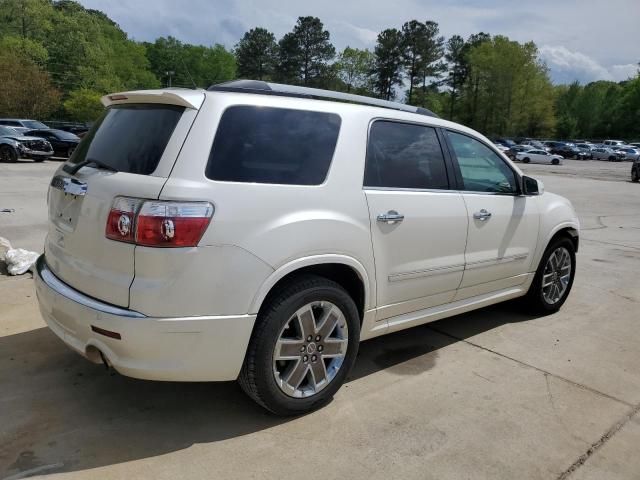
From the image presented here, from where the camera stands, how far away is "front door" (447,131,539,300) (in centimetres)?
403

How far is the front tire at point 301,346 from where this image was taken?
287 centimetres

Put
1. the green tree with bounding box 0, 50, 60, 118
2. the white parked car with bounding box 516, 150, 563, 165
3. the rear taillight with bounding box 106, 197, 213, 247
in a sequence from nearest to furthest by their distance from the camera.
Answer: the rear taillight with bounding box 106, 197, 213, 247 → the white parked car with bounding box 516, 150, 563, 165 → the green tree with bounding box 0, 50, 60, 118

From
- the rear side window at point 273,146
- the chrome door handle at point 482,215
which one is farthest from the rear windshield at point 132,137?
the chrome door handle at point 482,215

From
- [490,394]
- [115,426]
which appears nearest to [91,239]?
[115,426]

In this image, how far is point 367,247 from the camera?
3.24 metres

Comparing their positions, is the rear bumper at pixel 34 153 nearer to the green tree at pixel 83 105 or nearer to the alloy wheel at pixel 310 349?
the alloy wheel at pixel 310 349

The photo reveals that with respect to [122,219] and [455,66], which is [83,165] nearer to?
[122,219]

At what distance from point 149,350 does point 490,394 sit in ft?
7.29

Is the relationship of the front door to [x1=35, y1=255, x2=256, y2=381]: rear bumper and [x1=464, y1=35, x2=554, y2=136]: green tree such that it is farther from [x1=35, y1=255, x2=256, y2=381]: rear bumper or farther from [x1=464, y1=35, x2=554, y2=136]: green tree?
[x1=464, y1=35, x2=554, y2=136]: green tree

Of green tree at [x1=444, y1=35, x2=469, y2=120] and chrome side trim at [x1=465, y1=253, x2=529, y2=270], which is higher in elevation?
green tree at [x1=444, y1=35, x2=469, y2=120]

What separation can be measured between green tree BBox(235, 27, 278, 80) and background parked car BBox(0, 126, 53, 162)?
7003 centimetres

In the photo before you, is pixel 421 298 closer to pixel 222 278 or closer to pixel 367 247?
pixel 367 247

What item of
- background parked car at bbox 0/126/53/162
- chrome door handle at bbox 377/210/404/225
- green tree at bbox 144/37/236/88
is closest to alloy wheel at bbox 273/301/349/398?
chrome door handle at bbox 377/210/404/225

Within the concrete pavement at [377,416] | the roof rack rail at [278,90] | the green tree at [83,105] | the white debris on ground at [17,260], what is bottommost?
the concrete pavement at [377,416]
